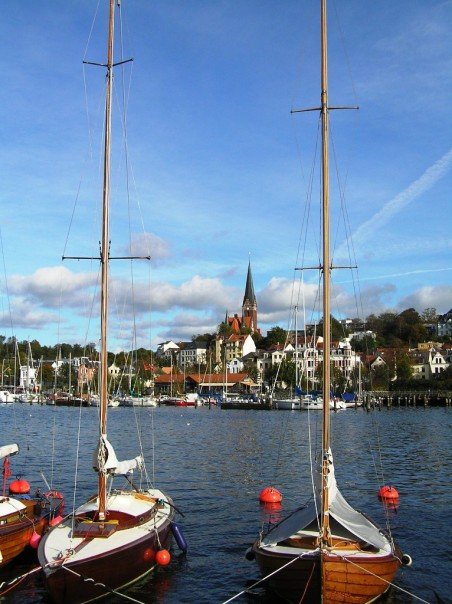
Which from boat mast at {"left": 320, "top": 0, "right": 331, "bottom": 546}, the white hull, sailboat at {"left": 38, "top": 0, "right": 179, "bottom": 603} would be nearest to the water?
sailboat at {"left": 38, "top": 0, "right": 179, "bottom": 603}

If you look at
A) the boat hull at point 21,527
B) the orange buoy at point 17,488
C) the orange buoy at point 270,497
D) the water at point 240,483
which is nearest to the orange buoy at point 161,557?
the water at point 240,483

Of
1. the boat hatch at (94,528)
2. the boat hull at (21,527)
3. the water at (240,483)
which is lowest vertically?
the water at (240,483)

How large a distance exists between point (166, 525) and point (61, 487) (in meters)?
15.6

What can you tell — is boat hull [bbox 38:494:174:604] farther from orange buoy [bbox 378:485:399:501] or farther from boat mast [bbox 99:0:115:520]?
orange buoy [bbox 378:485:399:501]

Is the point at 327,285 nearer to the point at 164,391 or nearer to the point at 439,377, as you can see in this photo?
the point at 439,377

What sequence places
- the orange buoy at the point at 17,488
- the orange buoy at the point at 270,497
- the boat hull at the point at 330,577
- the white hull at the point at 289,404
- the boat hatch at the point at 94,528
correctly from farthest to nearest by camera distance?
1. the white hull at the point at 289,404
2. the orange buoy at the point at 270,497
3. the orange buoy at the point at 17,488
4. the boat hatch at the point at 94,528
5. the boat hull at the point at 330,577

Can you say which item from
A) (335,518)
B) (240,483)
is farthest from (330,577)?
(240,483)

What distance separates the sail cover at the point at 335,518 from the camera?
15945 millimetres

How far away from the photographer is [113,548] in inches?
622

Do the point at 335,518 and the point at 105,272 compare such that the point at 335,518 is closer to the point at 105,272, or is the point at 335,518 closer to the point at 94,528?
the point at 94,528

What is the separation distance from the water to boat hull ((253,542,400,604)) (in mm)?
2221

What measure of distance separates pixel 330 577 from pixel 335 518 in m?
1.78

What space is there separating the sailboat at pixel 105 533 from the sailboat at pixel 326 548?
3137 mm

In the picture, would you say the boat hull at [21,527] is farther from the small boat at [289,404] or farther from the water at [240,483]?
the small boat at [289,404]
